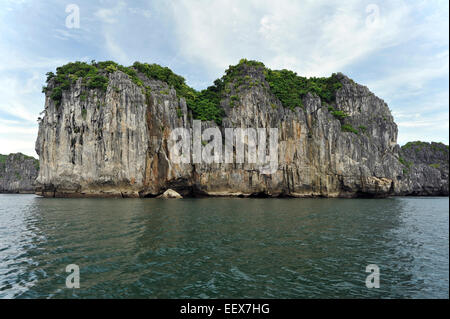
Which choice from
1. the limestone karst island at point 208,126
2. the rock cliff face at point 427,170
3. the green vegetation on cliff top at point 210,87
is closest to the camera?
the limestone karst island at point 208,126

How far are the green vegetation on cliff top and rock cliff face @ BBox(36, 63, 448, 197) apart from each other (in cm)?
93

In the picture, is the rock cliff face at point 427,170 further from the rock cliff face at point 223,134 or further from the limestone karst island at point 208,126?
the rock cliff face at point 223,134

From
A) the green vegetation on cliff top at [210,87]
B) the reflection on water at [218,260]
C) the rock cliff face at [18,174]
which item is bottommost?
the reflection on water at [218,260]

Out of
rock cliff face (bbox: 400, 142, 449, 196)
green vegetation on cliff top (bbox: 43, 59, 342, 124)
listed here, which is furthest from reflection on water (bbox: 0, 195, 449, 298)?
rock cliff face (bbox: 400, 142, 449, 196)

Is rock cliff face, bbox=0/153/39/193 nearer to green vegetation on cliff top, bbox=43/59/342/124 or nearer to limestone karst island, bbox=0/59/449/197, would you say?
limestone karst island, bbox=0/59/449/197

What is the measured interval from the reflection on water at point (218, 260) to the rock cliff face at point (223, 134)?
29.8 metres

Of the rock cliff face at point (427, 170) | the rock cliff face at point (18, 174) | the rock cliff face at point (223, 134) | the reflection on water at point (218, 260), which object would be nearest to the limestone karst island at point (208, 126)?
the rock cliff face at point (223, 134)

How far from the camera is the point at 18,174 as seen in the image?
10469cm

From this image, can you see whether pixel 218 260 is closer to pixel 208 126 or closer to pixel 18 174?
pixel 208 126

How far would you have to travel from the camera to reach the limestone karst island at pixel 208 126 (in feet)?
153

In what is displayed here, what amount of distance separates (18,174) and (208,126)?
332 feet

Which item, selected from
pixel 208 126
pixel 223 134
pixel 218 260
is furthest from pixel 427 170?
pixel 218 260

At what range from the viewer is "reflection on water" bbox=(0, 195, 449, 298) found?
8.02 m
